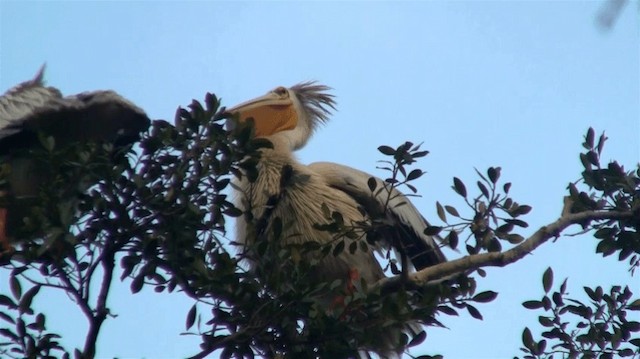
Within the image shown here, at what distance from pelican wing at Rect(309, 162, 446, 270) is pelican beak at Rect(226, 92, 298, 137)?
96 cm

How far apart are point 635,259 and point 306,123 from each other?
3.70 m

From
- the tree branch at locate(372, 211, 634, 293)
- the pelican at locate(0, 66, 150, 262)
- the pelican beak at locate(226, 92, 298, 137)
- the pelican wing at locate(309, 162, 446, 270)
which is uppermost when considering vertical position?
the pelican beak at locate(226, 92, 298, 137)

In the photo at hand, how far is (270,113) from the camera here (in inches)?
308

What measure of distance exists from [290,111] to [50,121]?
8.22 ft

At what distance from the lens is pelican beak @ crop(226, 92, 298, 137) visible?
7699 mm

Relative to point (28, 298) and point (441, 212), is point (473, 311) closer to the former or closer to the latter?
point (441, 212)

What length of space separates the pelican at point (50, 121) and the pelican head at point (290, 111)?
5.30 ft

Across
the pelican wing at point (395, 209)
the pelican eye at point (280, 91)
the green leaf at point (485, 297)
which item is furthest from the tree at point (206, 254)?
the pelican eye at point (280, 91)

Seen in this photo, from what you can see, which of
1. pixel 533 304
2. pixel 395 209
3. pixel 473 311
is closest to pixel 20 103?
pixel 395 209

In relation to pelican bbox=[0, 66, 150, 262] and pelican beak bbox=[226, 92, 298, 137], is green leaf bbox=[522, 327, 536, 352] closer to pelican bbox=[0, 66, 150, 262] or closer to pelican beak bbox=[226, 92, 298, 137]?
pelican bbox=[0, 66, 150, 262]

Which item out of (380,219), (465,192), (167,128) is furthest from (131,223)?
(465,192)

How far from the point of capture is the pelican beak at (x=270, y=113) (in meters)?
7.70

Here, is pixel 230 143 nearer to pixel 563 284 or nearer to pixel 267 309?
pixel 267 309

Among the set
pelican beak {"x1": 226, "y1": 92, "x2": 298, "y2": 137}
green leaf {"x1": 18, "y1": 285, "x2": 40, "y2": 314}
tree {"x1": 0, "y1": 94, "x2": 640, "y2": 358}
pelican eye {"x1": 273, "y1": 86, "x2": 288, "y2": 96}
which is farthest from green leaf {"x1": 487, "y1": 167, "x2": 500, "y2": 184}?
pelican eye {"x1": 273, "y1": 86, "x2": 288, "y2": 96}
